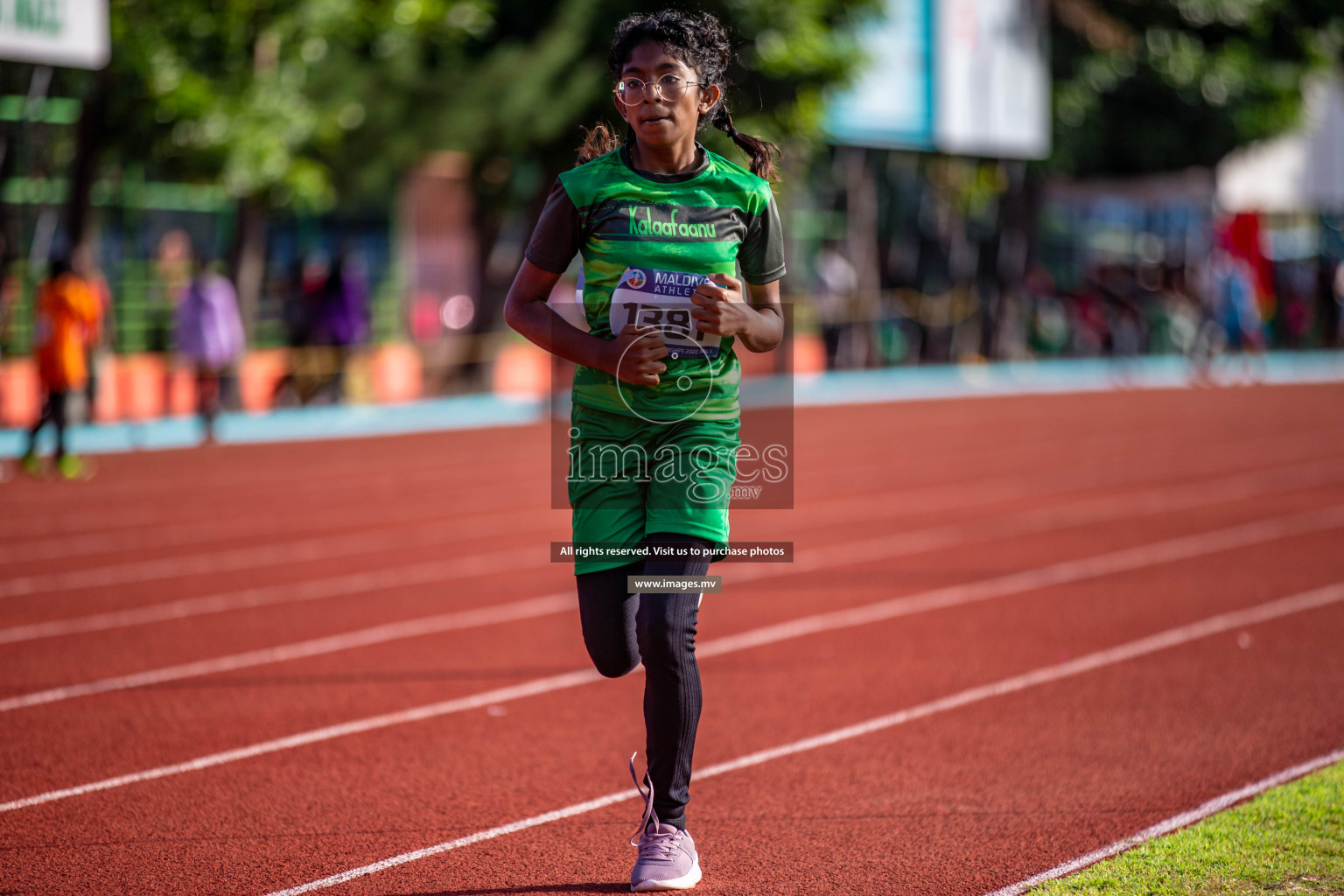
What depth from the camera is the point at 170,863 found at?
4.02m

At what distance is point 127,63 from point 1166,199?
78.1 ft

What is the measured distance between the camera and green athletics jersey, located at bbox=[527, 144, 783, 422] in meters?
3.58

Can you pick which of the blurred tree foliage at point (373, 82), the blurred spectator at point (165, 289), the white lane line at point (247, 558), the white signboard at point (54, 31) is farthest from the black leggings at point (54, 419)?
the blurred spectator at point (165, 289)

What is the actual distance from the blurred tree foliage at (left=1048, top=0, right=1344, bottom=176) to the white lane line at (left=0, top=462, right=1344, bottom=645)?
74.9 feet

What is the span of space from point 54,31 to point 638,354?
1073 cm

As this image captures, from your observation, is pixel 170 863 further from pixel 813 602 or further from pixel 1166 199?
pixel 1166 199

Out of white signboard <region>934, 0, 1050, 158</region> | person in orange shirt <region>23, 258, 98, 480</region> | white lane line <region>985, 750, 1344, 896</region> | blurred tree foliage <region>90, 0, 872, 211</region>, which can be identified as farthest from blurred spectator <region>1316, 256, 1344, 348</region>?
white lane line <region>985, 750, 1344, 896</region>

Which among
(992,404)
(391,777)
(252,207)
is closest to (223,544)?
(391,777)

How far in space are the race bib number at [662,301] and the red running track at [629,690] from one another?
4.41 ft

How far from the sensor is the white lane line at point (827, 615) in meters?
6.40

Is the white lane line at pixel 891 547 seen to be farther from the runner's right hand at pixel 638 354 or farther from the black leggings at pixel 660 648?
the runner's right hand at pixel 638 354

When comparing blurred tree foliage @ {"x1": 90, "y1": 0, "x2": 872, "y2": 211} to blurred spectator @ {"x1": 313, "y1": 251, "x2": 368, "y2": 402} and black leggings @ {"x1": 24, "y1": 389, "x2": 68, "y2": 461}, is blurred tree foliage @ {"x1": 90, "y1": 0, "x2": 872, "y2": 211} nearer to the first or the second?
blurred spectator @ {"x1": 313, "y1": 251, "x2": 368, "y2": 402}

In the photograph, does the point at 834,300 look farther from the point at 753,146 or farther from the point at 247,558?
the point at 753,146

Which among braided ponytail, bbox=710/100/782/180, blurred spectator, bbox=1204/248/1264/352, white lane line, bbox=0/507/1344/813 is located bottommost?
white lane line, bbox=0/507/1344/813
